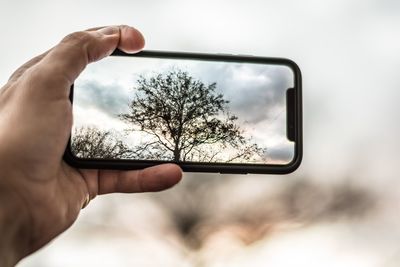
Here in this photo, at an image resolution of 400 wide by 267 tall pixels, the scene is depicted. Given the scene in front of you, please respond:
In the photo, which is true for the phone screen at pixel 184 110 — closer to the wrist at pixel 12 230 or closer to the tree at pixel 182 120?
the tree at pixel 182 120

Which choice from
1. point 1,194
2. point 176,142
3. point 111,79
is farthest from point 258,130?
point 1,194

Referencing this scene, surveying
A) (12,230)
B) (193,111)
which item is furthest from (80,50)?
(12,230)

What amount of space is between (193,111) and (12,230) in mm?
608

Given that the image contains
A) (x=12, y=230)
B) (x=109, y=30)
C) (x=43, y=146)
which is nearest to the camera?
(x=12, y=230)

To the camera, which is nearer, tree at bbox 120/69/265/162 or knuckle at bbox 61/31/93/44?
knuckle at bbox 61/31/93/44

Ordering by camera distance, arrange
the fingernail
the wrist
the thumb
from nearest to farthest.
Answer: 1. the wrist
2. the thumb
3. the fingernail

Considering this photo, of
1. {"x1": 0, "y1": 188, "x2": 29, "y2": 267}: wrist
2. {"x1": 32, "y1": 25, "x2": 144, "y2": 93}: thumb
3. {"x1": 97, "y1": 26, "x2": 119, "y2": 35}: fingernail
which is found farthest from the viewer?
{"x1": 97, "y1": 26, "x2": 119, "y2": 35}: fingernail

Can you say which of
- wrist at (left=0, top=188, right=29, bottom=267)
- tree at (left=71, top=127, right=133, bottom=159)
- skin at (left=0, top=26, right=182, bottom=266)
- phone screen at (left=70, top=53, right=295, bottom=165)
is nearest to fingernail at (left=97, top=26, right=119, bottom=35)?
skin at (left=0, top=26, right=182, bottom=266)

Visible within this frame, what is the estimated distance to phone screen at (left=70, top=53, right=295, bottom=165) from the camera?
4.77 feet

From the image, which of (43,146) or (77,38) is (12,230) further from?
(77,38)

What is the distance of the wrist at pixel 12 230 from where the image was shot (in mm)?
1115

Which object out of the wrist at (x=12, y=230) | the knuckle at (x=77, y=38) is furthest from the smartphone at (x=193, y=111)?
the wrist at (x=12, y=230)

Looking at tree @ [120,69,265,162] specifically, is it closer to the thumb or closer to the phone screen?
the phone screen

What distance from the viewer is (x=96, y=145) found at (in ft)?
4.68
